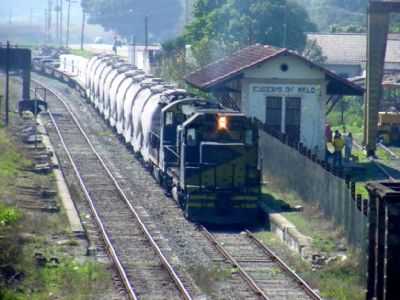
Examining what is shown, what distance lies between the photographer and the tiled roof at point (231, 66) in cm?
3922

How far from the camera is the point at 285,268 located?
22578 millimetres

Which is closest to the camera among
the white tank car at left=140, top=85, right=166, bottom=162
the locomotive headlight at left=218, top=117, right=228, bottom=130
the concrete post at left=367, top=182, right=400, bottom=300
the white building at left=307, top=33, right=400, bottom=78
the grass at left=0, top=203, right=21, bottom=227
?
the concrete post at left=367, top=182, right=400, bottom=300

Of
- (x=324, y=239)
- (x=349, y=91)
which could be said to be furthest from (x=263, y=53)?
(x=324, y=239)

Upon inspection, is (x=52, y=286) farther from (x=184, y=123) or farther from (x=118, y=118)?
(x=118, y=118)

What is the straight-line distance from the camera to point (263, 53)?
4172 cm

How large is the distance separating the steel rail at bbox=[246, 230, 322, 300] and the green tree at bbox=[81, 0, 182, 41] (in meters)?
121

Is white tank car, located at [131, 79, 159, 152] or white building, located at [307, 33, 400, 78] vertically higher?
white building, located at [307, 33, 400, 78]

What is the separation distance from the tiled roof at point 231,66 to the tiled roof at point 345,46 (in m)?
31.8

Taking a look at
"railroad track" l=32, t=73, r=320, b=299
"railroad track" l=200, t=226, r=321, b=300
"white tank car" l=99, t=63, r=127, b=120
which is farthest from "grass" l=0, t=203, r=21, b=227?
"white tank car" l=99, t=63, r=127, b=120

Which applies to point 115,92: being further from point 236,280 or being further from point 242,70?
point 236,280

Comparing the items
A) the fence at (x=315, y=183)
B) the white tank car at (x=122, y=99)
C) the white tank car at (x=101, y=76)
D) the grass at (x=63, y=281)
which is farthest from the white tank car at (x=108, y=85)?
the grass at (x=63, y=281)

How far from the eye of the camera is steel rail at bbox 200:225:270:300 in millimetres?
20500

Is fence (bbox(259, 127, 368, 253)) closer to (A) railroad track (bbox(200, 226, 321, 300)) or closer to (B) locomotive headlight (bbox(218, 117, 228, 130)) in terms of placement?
(A) railroad track (bbox(200, 226, 321, 300))

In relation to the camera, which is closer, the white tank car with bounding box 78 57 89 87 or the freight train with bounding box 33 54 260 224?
the freight train with bounding box 33 54 260 224
